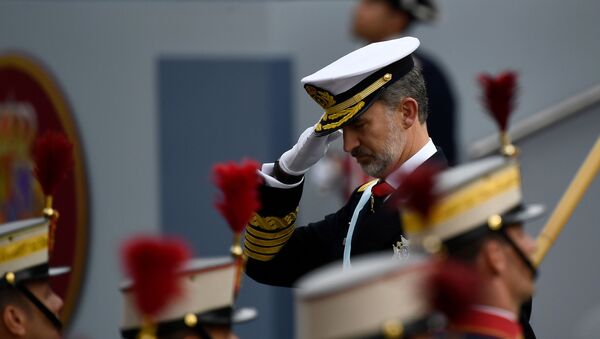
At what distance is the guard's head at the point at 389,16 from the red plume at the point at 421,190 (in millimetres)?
2926

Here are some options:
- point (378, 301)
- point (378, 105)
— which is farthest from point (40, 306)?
point (378, 301)

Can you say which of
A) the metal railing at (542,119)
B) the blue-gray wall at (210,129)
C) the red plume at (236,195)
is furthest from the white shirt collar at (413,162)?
the blue-gray wall at (210,129)

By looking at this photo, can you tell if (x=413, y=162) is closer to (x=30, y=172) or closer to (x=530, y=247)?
(x=530, y=247)

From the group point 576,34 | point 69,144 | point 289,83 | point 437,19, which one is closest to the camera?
point 69,144

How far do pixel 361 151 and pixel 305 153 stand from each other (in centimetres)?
30

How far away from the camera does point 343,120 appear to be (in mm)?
3805

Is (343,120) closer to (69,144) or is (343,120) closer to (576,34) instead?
(69,144)

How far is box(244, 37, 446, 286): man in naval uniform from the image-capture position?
3.77 meters

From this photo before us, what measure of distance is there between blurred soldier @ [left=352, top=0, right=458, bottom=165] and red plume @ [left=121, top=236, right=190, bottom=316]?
2.62 m

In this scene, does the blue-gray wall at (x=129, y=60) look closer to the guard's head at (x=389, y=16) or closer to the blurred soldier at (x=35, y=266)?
the guard's head at (x=389, y=16)

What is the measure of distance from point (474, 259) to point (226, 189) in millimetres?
520

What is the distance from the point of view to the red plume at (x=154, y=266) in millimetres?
2547

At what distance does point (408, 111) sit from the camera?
12.5 feet

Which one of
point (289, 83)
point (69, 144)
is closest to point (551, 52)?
point (289, 83)
